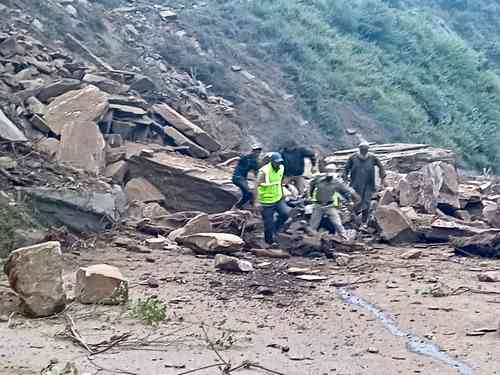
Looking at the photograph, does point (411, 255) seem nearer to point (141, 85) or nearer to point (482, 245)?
point (482, 245)

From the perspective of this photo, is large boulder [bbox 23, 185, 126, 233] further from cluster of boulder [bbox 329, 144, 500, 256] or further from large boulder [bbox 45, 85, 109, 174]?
cluster of boulder [bbox 329, 144, 500, 256]

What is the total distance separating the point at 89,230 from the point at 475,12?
41625mm

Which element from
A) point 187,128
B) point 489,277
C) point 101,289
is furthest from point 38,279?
point 187,128

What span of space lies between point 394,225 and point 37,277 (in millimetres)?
6923

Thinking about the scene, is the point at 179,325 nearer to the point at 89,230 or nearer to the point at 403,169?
the point at 89,230

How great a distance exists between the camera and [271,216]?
1251cm

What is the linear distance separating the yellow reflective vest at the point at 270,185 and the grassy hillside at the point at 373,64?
1389 centimetres

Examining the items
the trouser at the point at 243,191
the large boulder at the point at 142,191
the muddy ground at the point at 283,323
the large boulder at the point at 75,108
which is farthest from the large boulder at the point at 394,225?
the large boulder at the point at 75,108

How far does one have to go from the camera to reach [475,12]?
4984 centimetres

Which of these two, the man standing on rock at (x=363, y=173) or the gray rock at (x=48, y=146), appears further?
the man standing on rock at (x=363, y=173)

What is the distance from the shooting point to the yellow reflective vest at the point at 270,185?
12.2 meters

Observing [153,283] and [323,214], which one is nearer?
[153,283]

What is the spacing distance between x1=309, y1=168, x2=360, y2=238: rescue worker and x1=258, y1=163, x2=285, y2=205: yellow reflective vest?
67cm

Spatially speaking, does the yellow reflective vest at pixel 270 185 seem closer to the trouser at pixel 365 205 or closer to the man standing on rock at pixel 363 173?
the man standing on rock at pixel 363 173
